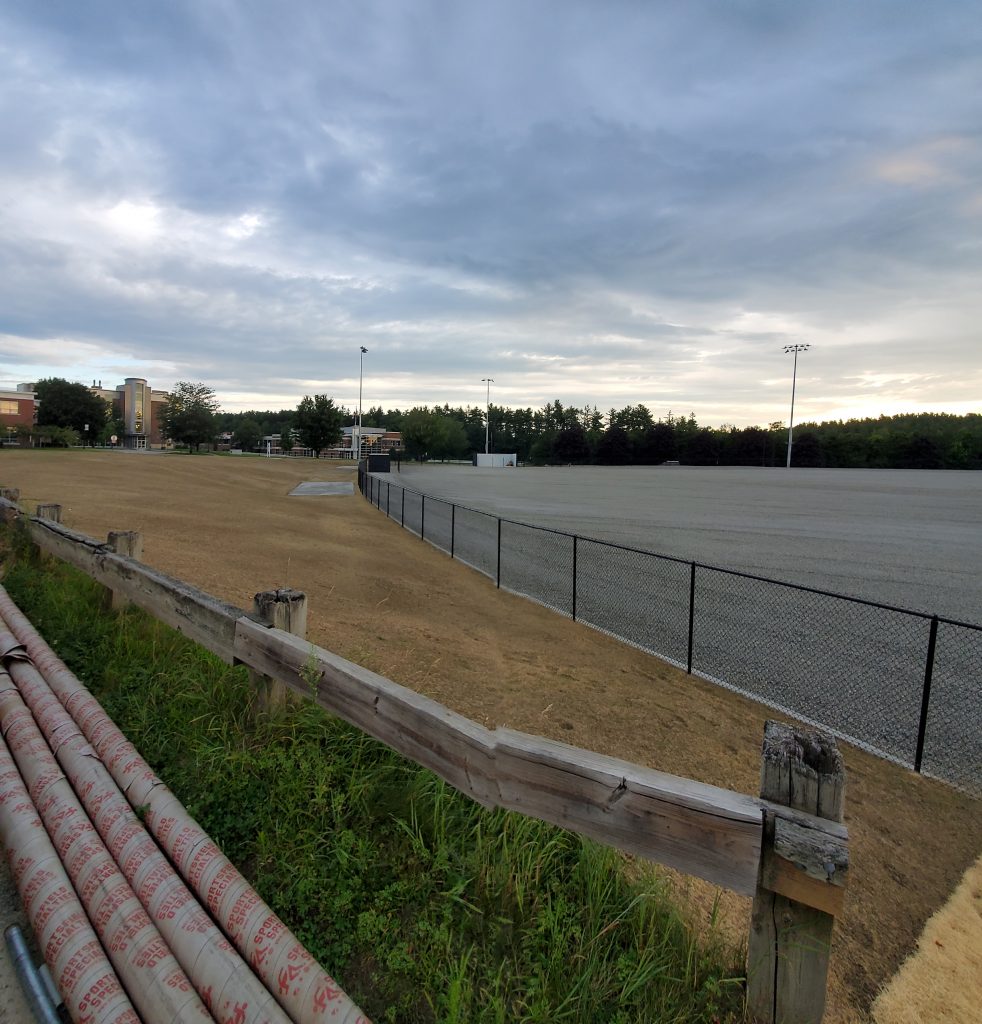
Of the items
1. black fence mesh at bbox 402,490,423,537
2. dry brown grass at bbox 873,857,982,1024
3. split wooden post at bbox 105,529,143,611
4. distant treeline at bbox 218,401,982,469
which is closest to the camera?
dry brown grass at bbox 873,857,982,1024

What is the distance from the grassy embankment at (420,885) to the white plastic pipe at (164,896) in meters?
0.37

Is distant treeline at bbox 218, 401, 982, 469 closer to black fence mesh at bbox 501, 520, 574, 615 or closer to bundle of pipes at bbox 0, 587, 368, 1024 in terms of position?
black fence mesh at bbox 501, 520, 574, 615

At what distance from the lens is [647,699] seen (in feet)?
19.5

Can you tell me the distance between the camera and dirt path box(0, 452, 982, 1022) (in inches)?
131

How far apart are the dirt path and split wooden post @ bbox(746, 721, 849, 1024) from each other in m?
0.97

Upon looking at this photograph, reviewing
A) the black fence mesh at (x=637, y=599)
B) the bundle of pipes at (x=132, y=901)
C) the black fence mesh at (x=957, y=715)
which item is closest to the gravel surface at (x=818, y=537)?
the black fence mesh at (x=637, y=599)

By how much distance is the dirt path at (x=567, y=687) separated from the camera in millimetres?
3340

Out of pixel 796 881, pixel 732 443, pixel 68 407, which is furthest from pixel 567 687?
pixel 732 443

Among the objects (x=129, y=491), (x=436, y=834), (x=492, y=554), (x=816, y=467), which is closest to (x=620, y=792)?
(x=436, y=834)

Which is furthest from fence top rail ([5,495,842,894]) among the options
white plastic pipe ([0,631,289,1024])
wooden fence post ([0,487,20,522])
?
wooden fence post ([0,487,20,522])

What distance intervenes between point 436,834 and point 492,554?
1131 cm

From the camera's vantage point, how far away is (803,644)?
26.3ft

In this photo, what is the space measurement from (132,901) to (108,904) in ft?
0.26

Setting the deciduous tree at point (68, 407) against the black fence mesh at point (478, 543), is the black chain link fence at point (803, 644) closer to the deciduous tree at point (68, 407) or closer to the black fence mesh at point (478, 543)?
the black fence mesh at point (478, 543)
